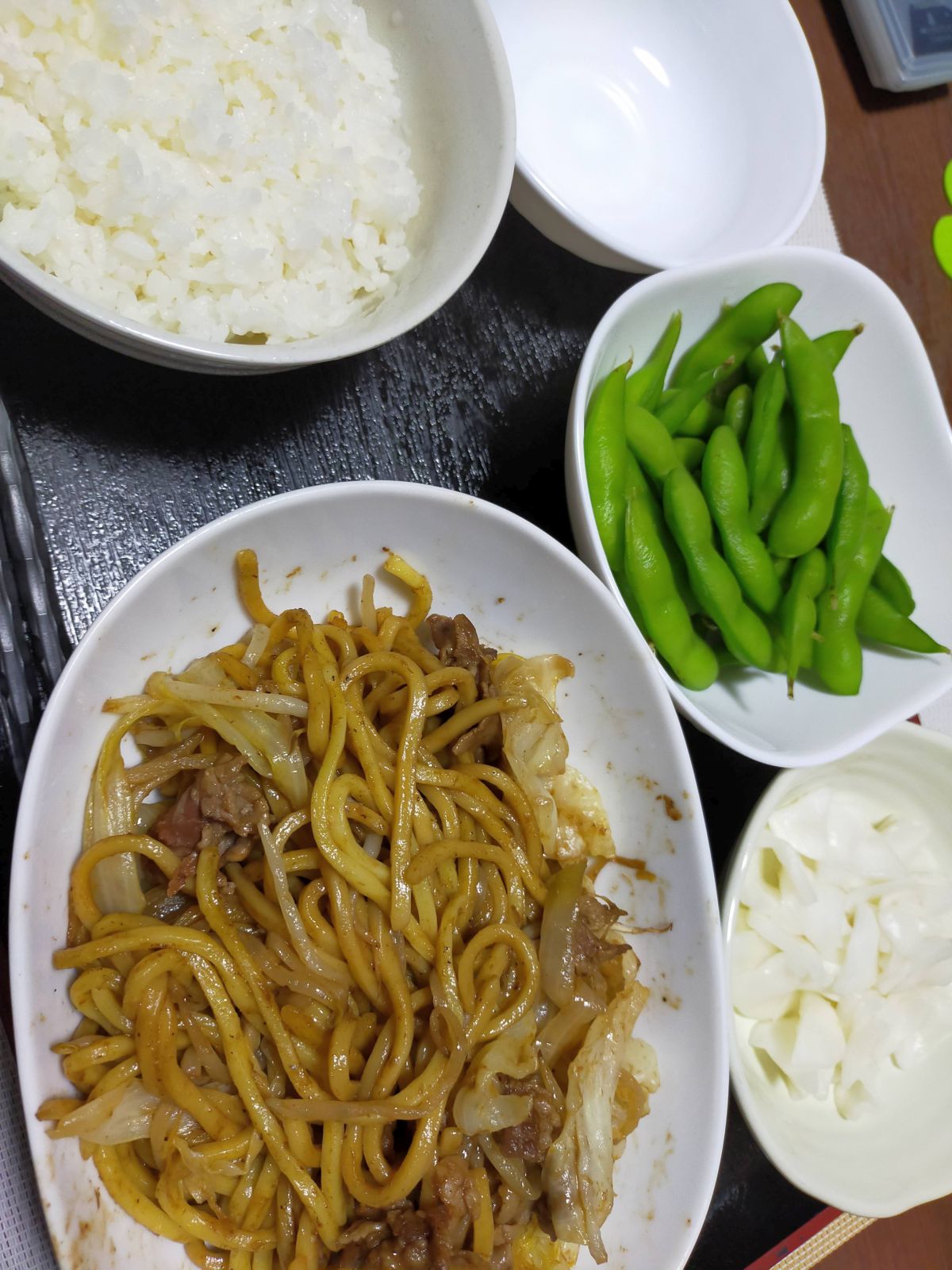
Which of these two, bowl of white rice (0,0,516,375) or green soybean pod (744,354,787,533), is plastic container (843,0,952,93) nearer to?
green soybean pod (744,354,787,533)

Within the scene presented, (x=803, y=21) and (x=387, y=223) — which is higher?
(x=387, y=223)

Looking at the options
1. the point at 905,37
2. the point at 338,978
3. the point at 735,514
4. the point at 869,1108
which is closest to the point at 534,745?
the point at 338,978

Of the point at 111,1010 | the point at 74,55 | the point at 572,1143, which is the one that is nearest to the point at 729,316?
the point at 74,55

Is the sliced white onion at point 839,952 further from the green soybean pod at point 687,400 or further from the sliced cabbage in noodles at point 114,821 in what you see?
the sliced cabbage in noodles at point 114,821

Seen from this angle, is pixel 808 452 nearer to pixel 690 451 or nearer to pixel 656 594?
pixel 690 451

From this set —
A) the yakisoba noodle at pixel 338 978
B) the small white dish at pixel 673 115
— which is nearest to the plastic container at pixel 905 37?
the small white dish at pixel 673 115

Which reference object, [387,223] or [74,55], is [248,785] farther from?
[74,55]
